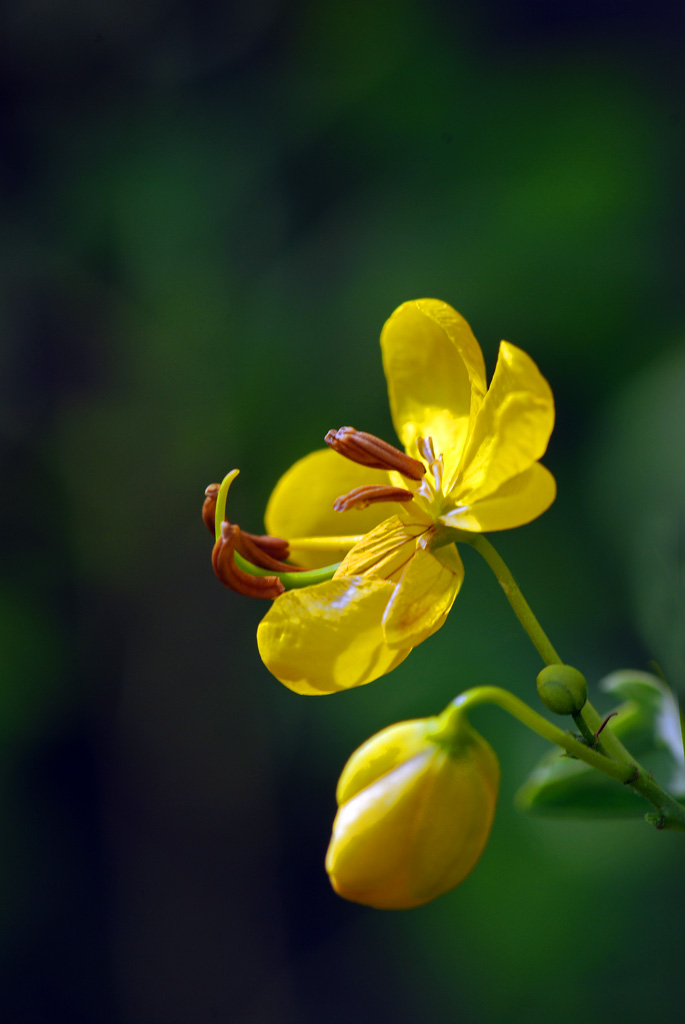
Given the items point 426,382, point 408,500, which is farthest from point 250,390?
point 408,500

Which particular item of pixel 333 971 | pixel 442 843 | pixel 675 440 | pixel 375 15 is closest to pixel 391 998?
pixel 333 971

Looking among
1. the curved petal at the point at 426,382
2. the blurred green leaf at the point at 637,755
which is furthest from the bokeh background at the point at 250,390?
the curved petal at the point at 426,382

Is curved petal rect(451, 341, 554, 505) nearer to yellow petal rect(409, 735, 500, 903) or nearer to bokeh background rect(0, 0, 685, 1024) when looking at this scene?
yellow petal rect(409, 735, 500, 903)

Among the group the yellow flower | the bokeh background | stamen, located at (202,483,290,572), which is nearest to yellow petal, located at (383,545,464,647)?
the yellow flower

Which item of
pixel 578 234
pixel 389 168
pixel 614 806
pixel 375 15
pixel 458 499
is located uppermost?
pixel 375 15

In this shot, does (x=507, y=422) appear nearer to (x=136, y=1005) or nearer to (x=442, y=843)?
(x=442, y=843)
